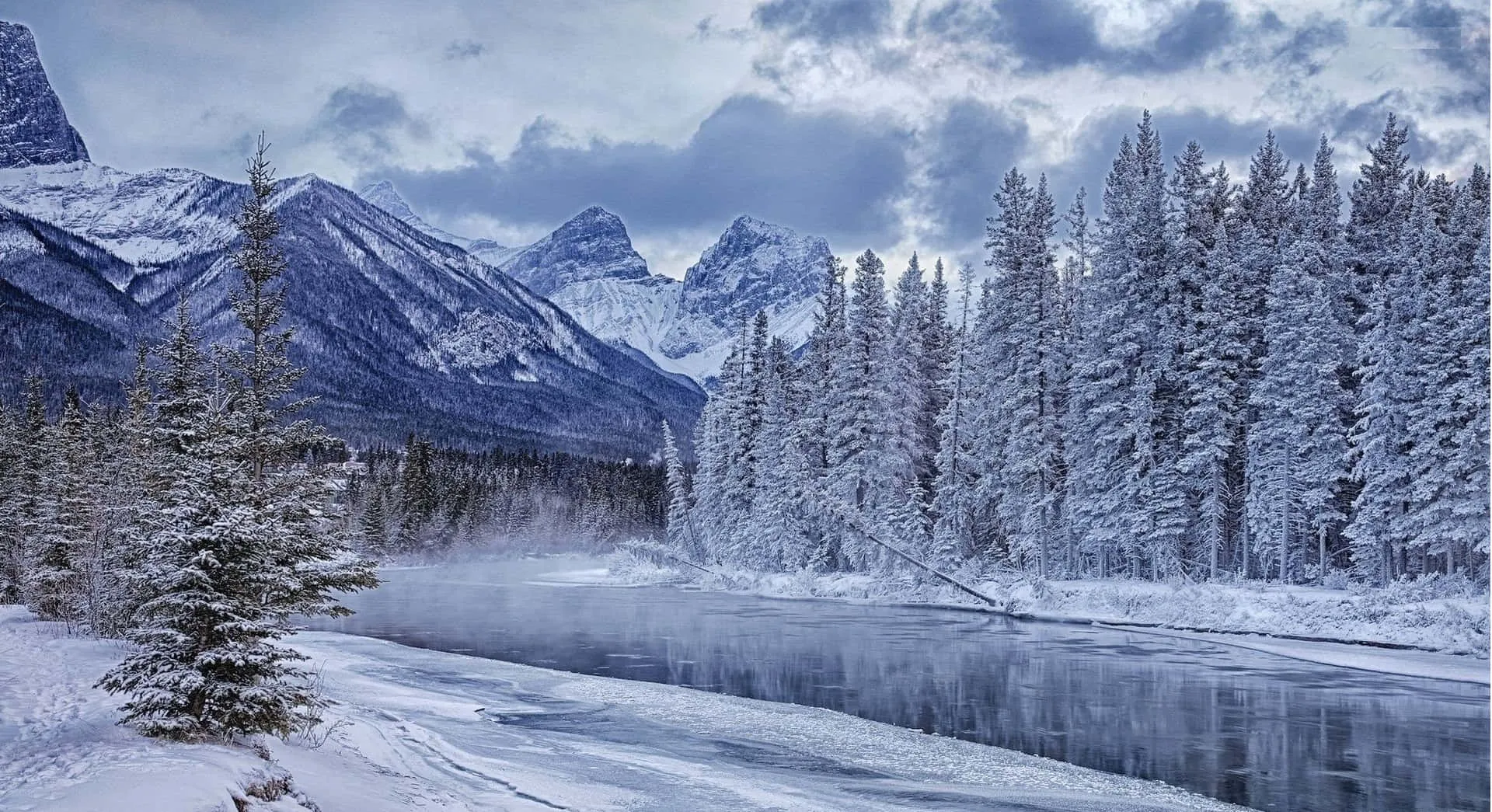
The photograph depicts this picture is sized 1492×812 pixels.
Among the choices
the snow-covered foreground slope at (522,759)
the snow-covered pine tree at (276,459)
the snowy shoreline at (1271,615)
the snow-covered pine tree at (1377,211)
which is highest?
the snow-covered pine tree at (1377,211)

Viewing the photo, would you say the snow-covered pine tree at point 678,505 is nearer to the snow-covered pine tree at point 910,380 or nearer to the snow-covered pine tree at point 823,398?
the snow-covered pine tree at point 823,398

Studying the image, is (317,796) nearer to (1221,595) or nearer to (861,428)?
(1221,595)

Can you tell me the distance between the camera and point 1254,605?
3381 cm

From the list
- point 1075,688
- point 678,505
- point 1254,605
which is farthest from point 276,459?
point 678,505

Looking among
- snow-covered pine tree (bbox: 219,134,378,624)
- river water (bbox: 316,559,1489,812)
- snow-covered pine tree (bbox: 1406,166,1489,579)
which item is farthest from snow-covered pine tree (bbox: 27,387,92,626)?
snow-covered pine tree (bbox: 1406,166,1489,579)

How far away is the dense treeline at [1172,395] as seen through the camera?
119ft

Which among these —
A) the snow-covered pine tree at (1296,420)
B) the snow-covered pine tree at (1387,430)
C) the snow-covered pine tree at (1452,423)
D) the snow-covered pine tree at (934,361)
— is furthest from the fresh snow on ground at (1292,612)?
the snow-covered pine tree at (934,361)

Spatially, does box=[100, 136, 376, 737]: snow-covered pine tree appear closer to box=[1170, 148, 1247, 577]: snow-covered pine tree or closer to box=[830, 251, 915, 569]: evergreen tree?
box=[1170, 148, 1247, 577]: snow-covered pine tree

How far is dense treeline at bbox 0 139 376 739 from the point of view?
11.3 metres

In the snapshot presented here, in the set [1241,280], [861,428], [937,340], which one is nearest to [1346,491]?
[1241,280]

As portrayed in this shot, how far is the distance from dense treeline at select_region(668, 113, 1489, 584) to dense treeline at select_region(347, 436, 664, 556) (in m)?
60.0

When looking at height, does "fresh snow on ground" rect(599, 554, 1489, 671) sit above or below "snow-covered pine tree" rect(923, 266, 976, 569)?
below

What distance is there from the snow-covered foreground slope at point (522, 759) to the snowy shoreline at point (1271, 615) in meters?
11.3

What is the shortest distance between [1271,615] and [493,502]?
109229 mm
